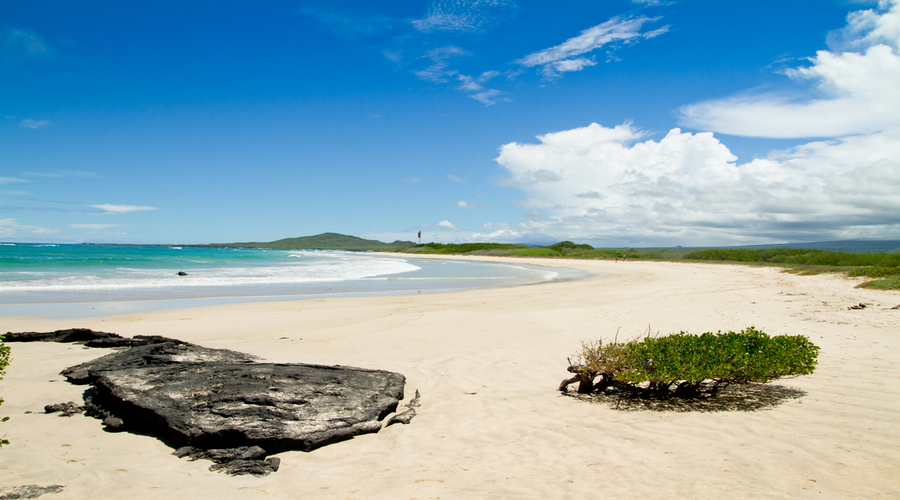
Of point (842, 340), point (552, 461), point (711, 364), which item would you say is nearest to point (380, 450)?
point (552, 461)

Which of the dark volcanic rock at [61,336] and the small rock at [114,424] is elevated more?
the dark volcanic rock at [61,336]

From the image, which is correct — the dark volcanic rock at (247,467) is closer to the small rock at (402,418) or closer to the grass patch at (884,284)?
the small rock at (402,418)

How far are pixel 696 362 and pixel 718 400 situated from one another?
2.97 ft

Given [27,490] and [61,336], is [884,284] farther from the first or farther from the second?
[61,336]

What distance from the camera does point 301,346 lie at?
32.3 ft

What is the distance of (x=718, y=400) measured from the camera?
582cm

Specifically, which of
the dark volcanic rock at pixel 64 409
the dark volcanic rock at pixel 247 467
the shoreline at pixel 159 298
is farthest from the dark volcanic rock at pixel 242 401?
the shoreline at pixel 159 298

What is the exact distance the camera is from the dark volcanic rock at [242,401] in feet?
15.0

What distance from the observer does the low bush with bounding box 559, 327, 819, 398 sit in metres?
5.38

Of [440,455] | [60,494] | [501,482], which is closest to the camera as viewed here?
[60,494]

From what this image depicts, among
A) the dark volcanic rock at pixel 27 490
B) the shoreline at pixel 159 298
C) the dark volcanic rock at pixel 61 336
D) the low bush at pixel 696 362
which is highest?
the low bush at pixel 696 362

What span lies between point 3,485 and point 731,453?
647 cm

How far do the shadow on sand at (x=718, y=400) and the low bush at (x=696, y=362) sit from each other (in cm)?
14

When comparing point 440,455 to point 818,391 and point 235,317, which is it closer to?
point 818,391
